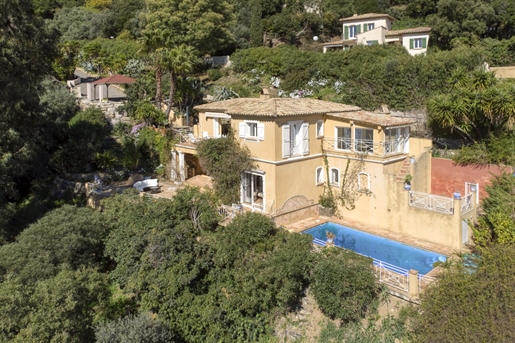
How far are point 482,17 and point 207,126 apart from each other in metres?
32.4

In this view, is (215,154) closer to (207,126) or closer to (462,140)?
(207,126)

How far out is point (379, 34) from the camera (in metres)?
48.2

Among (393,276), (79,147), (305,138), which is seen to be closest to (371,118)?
(305,138)

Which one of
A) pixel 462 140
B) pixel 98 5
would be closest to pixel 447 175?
pixel 462 140

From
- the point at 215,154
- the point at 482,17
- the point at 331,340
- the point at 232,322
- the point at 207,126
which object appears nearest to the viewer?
the point at 331,340

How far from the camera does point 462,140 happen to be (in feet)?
92.5

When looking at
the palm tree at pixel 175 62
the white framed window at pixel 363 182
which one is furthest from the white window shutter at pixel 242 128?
the palm tree at pixel 175 62

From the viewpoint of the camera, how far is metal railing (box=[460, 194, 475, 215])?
20.6 meters

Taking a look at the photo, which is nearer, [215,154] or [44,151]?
[215,154]

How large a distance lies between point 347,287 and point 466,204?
8.35 meters

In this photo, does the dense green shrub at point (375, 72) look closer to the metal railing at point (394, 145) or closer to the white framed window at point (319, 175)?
the metal railing at point (394, 145)

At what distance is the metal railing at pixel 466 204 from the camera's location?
20.6 meters

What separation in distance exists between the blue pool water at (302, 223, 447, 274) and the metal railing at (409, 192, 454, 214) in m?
2.13

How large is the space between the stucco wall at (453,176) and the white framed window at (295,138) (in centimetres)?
756
